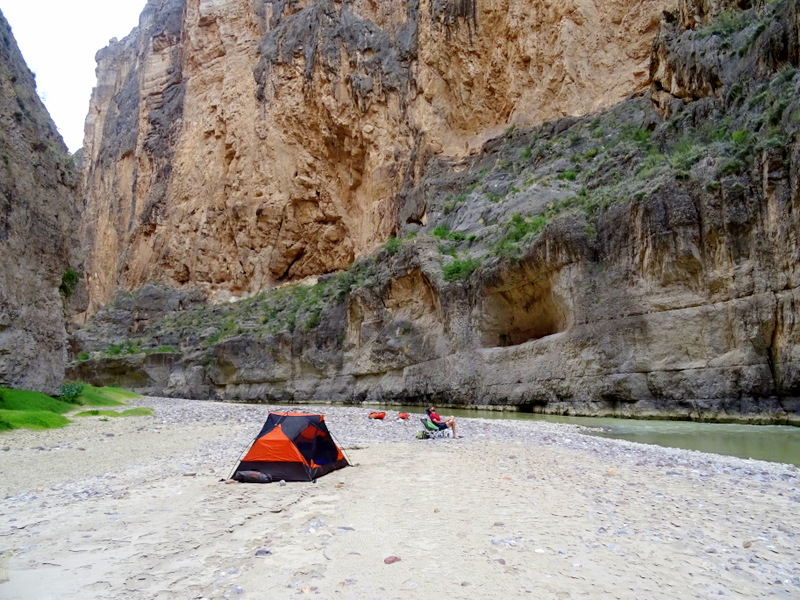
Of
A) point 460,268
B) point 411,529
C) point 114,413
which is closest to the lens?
point 411,529

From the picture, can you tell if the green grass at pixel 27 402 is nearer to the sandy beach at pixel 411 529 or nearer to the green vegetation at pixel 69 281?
the green vegetation at pixel 69 281

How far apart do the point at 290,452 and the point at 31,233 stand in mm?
14609

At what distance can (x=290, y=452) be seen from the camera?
25.9ft

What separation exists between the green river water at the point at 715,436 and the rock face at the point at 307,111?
26151 millimetres

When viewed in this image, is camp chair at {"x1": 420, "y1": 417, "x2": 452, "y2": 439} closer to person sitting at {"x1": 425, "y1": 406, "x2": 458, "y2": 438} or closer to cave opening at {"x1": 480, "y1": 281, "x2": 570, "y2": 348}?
person sitting at {"x1": 425, "y1": 406, "x2": 458, "y2": 438}

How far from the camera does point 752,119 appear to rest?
61.6 ft

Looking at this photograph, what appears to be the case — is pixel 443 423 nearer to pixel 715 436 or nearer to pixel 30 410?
pixel 715 436

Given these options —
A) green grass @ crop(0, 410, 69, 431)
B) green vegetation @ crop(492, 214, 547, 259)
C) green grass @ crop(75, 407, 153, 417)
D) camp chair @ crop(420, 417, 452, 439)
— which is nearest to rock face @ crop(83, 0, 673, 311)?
green vegetation @ crop(492, 214, 547, 259)

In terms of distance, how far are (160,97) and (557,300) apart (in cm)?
6485

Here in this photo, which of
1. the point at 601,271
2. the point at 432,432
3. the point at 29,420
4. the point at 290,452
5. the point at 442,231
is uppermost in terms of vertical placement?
the point at 442,231

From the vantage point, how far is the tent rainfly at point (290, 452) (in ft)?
25.5

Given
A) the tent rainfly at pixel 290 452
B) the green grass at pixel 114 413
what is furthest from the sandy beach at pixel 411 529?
the green grass at pixel 114 413

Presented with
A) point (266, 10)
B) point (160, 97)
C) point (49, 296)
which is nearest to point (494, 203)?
point (49, 296)

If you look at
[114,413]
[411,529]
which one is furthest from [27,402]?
[411,529]
